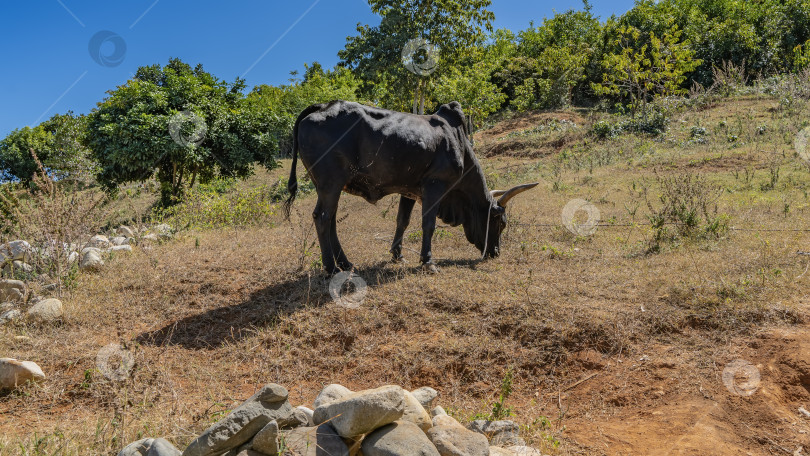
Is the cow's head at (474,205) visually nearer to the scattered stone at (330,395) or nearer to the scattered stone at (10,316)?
the scattered stone at (330,395)

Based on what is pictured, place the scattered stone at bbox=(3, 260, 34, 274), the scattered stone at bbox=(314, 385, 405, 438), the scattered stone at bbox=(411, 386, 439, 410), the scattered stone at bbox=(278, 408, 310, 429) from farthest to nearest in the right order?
the scattered stone at bbox=(3, 260, 34, 274) < the scattered stone at bbox=(411, 386, 439, 410) < the scattered stone at bbox=(278, 408, 310, 429) < the scattered stone at bbox=(314, 385, 405, 438)

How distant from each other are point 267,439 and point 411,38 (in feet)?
57.0

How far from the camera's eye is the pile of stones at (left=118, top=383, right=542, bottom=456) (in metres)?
2.93

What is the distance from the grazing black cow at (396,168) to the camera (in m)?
6.27

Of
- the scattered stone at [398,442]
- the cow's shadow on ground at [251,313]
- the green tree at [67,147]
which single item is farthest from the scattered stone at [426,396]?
the green tree at [67,147]

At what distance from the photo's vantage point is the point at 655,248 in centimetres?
698

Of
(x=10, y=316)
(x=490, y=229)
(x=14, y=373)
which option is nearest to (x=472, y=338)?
(x=490, y=229)

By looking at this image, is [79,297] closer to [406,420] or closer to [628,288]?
[406,420]

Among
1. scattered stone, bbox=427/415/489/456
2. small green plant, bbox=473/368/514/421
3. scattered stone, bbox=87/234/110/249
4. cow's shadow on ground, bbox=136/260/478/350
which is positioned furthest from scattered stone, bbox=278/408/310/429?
scattered stone, bbox=87/234/110/249

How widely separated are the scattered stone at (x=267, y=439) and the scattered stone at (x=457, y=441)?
3.07ft

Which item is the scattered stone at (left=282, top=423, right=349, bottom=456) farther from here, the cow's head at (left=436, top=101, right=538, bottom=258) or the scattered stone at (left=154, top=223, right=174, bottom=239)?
the scattered stone at (left=154, top=223, right=174, bottom=239)

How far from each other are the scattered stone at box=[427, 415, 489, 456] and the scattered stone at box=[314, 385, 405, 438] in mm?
290

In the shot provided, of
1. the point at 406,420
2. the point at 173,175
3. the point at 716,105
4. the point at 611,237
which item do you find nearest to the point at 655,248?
the point at 611,237

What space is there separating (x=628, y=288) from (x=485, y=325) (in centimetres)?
174
